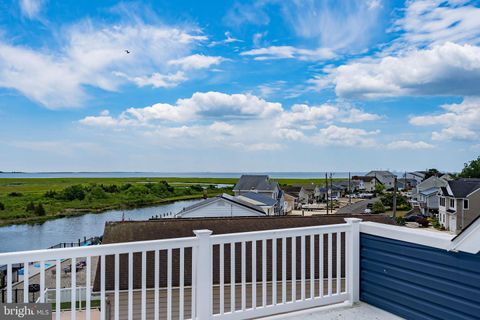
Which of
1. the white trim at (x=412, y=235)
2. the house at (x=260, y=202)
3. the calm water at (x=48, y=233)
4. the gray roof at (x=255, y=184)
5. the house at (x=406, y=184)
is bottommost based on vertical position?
the calm water at (x=48, y=233)

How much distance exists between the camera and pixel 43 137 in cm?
3062

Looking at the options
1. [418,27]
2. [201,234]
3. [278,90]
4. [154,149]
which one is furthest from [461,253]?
[154,149]

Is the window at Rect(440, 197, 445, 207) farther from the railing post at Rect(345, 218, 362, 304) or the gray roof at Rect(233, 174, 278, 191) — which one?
the railing post at Rect(345, 218, 362, 304)

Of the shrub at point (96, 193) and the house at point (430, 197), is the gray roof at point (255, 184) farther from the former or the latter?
the shrub at point (96, 193)

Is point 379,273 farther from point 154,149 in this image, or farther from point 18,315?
point 154,149

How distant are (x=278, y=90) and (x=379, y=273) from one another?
22411 millimetres

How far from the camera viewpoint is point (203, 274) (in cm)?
306

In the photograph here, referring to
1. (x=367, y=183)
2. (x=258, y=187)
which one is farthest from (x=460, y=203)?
(x=367, y=183)

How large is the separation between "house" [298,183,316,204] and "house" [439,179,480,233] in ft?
78.1

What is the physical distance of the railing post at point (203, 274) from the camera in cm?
305

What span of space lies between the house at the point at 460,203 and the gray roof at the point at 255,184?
13882mm

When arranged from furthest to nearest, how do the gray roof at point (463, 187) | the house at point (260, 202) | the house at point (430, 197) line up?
1. the house at point (430, 197)
2. the gray roof at point (463, 187)
3. the house at point (260, 202)

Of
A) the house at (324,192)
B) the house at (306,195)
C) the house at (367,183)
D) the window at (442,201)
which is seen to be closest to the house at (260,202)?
the window at (442,201)

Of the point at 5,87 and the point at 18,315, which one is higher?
the point at 5,87
